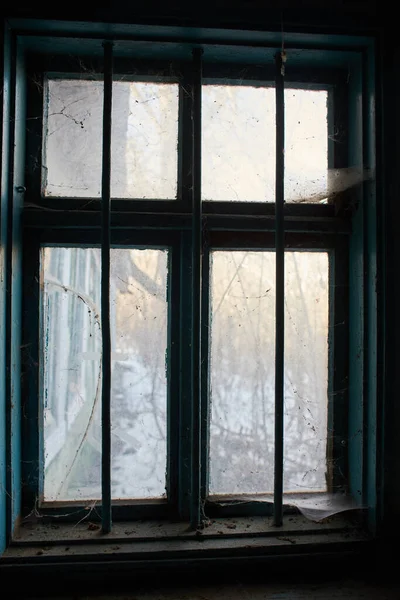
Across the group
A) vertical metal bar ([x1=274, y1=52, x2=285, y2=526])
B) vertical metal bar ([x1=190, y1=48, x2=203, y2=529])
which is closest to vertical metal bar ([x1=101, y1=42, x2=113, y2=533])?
vertical metal bar ([x1=190, y1=48, x2=203, y2=529])

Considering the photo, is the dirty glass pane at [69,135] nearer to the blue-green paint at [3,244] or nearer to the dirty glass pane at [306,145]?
the blue-green paint at [3,244]

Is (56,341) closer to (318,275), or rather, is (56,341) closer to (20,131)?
(20,131)

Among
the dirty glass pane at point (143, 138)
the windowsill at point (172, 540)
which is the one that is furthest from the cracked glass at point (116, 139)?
the windowsill at point (172, 540)

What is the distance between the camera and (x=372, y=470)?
104cm

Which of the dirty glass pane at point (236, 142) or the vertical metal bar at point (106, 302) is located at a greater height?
the dirty glass pane at point (236, 142)

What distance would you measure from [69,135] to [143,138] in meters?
0.18

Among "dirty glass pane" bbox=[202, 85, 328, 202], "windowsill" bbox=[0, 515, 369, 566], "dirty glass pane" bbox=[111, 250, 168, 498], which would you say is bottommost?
"windowsill" bbox=[0, 515, 369, 566]

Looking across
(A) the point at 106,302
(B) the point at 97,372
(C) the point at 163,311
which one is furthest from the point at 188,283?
(B) the point at 97,372

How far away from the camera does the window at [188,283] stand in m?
1.08

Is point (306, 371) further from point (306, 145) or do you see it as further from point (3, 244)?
point (3, 244)

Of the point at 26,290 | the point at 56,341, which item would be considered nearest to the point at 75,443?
the point at 56,341

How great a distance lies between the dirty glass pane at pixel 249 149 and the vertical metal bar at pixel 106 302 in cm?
24

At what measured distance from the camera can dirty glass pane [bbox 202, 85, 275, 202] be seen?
1126 millimetres

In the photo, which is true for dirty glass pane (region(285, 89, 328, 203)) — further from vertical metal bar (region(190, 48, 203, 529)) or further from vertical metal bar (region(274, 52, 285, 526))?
vertical metal bar (region(190, 48, 203, 529))
